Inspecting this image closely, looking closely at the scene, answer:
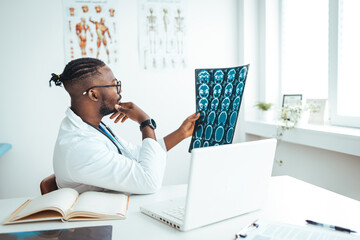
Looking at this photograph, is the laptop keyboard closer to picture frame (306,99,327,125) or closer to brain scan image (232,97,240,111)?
brain scan image (232,97,240,111)

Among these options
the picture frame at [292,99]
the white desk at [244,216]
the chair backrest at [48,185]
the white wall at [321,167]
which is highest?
the picture frame at [292,99]

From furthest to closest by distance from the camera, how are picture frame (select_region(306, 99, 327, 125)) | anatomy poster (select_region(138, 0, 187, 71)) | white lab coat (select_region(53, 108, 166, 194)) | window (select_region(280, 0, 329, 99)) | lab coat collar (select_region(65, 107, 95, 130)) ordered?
anatomy poster (select_region(138, 0, 187, 71)) → window (select_region(280, 0, 329, 99)) → picture frame (select_region(306, 99, 327, 125)) → lab coat collar (select_region(65, 107, 95, 130)) → white lab coat (select_region(53, 108, 166, 194))

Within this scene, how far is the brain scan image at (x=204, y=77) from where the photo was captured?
1606 mm

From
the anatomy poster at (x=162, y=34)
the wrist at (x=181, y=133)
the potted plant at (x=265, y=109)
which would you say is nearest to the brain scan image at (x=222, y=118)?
the wrist at (x=181, y=133)

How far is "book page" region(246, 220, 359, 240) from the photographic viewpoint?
2.84 feet

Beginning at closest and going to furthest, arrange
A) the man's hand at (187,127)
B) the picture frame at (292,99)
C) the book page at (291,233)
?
the book page at (291,233)
the man's hand at (187,127)
the picture frame at (292,99)

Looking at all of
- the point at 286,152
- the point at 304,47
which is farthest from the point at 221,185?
the point at 304,47

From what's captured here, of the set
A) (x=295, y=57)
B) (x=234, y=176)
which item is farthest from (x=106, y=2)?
(x=234, y=176)

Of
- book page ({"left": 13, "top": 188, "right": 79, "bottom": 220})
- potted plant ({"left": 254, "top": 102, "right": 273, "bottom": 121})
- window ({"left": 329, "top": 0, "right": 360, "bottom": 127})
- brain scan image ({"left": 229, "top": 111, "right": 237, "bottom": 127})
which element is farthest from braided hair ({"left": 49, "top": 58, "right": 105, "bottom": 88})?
potted plant ({"left": 254, "top": 102, "right": 273, "bottom": 121})

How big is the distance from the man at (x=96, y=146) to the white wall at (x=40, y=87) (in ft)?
4.68

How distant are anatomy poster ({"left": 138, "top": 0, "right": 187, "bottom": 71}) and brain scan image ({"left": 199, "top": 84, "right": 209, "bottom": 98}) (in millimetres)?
1575

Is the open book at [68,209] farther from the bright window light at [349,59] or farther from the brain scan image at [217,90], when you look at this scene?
the bright window light at [349,59]

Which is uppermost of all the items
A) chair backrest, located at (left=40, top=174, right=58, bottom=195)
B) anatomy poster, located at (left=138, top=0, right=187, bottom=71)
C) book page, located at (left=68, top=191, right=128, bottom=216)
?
anatomy poster, located at (left=138, top=0, right=187, bottom=71)

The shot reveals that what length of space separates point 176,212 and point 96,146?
1.56 ft
